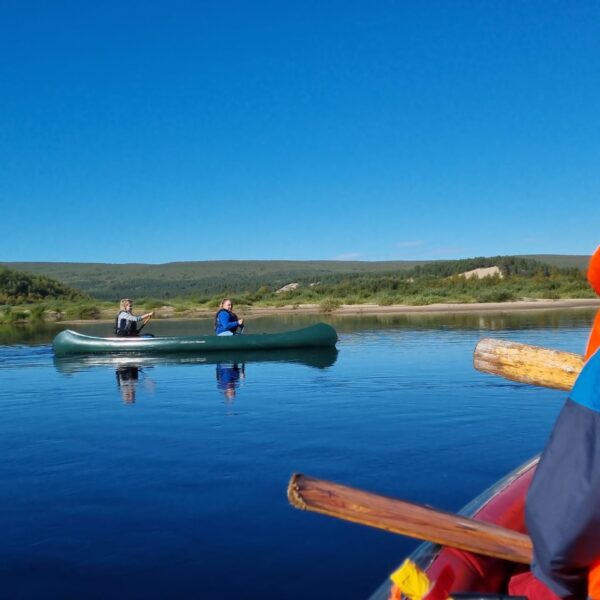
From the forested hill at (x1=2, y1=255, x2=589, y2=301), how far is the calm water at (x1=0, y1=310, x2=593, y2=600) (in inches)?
2402

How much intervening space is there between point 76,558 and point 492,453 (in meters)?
3.95

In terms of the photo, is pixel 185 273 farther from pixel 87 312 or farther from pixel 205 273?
pixel 87 312

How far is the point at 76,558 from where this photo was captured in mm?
4477

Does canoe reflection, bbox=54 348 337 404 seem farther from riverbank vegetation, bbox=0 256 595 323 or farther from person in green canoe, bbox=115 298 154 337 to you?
riverbank vegetation, bbox=0 256 595 323

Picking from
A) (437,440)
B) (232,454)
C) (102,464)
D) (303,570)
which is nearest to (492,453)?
(437,440)

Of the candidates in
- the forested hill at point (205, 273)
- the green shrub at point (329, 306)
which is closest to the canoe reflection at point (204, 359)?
the green shrub at point (329, 306)

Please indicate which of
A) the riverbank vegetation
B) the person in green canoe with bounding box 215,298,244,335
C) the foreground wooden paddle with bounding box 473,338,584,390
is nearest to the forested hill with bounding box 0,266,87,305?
the riverbank vegetation

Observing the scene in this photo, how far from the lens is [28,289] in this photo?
52094 millimetres

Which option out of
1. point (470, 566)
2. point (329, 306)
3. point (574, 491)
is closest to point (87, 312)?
point (329, 306)

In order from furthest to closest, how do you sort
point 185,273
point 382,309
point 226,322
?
1. point 185,273
2. point 382,309
3. point 226,322

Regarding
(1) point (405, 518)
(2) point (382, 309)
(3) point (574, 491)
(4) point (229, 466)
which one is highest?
(3) point (574, 491)

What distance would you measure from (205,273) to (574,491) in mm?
109917

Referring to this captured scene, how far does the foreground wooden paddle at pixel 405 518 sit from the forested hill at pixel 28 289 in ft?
→ 159

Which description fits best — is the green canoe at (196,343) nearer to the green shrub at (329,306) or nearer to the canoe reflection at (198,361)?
the canoe reflection at (198,361)
